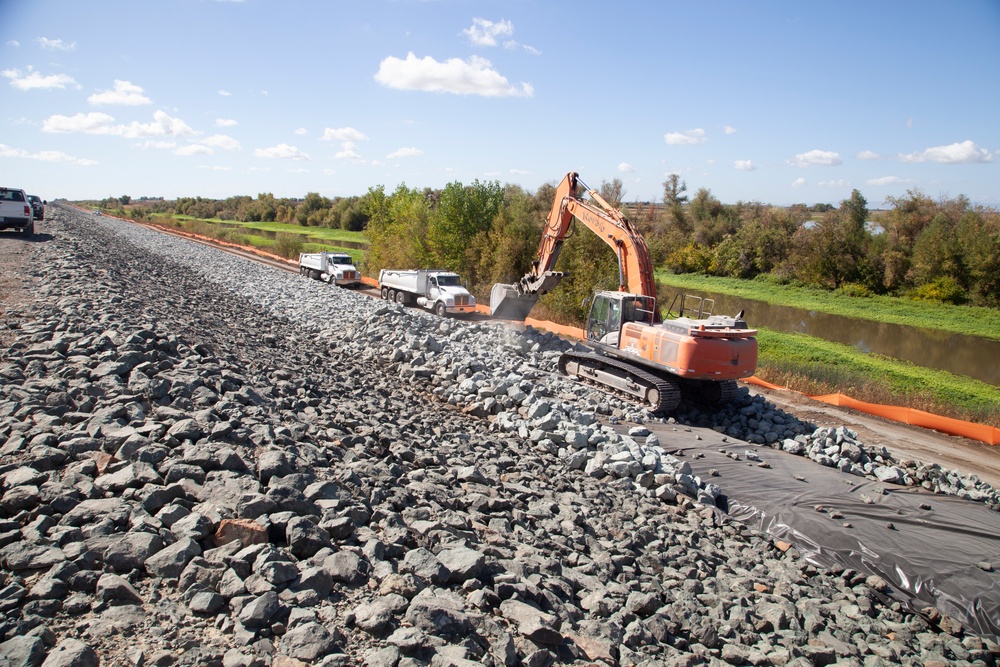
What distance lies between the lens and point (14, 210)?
26.2 m

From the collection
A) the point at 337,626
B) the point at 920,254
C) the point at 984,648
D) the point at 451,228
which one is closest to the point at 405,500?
the point at 337,626

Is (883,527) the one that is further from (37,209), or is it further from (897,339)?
(37,209)

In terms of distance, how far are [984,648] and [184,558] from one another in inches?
295

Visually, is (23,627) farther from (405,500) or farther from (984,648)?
(984,648)

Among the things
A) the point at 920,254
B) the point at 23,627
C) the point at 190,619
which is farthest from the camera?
the point at 920,254

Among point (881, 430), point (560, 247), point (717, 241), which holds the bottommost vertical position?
point (881, 430)

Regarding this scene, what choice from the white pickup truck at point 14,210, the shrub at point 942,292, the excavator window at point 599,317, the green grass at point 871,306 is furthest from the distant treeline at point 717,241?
the white pickup truck at point 14,210

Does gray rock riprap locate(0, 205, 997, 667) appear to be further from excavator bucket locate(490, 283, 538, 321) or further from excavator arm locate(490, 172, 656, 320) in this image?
excavator bucket locate(490, 283, 538, 321)

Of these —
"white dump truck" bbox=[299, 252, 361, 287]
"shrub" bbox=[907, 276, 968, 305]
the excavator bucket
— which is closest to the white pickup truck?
"white dump truck" bbox=[299, 252, 361, 287]

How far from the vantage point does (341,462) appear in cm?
664

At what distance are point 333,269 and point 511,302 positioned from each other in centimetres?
1705

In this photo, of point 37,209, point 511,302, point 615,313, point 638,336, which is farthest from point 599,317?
point 37,209

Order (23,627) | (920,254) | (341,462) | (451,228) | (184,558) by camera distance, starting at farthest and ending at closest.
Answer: (920,254) → (451,228) → (341,462) → (184,558) → (23,627)

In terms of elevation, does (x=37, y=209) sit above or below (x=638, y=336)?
above
